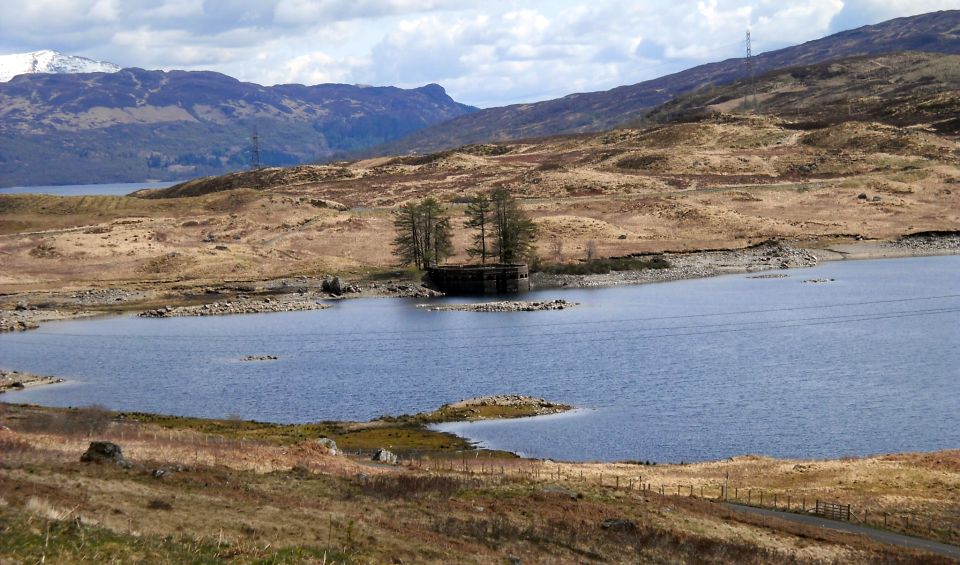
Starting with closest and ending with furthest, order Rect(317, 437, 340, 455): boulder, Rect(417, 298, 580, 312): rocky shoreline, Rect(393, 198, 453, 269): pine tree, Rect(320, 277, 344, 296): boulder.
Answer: Rect(317, 437, 340, 455): boulder, Rect(417, 298, 580, 312): rocky shoreline, Rect(320, 277, 344, 296): boulder, Rect(393, 198, 453, 269): pine tree

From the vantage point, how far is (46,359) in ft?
292

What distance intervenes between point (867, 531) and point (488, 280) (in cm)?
8761

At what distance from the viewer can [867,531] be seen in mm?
39875

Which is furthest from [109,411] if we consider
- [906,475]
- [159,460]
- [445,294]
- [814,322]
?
[445,294]

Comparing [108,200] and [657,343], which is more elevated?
[108,200]

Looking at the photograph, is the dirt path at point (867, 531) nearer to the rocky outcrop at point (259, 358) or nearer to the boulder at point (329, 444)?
the boulder at point (329, 444)

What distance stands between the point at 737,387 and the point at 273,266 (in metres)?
82.9

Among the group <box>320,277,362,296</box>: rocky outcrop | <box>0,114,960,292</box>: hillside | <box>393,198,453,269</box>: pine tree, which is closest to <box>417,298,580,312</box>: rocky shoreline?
<box>320,277,362,296</box>: rocky outcrop

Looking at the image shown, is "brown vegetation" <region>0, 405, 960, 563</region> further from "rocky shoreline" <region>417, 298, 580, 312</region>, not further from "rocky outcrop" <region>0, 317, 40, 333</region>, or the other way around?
"rocky shoreline" <region>417, 298, 580, 312</region>

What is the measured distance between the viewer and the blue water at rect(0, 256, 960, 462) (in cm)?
5991

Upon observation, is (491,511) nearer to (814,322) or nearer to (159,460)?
(159,460)

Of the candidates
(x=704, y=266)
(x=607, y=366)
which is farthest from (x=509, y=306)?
(x=607, y=366)

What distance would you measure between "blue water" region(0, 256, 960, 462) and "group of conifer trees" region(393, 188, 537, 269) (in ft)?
56.0

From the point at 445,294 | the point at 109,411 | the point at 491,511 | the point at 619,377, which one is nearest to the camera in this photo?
the point at 491,511
